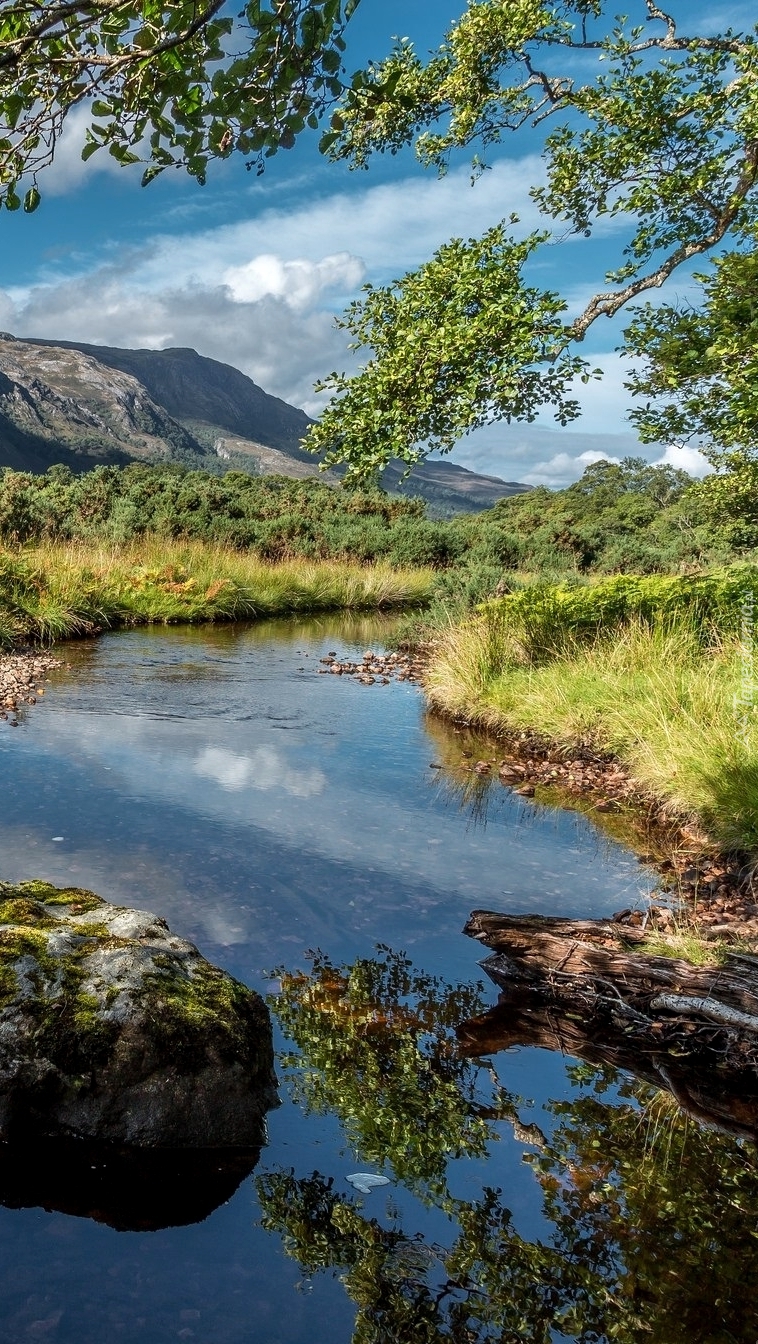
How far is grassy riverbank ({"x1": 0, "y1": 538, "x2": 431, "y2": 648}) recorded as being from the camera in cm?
1454

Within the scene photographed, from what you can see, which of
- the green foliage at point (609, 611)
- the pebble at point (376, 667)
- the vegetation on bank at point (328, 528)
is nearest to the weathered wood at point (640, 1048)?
the green foliage at point (609, 611)

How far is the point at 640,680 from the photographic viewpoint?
9094 millimetres

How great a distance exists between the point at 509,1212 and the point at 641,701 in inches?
255

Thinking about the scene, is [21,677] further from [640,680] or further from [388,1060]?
[388,1060]

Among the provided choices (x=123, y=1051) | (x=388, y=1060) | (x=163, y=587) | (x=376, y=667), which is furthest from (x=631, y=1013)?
(x=163, y=587)

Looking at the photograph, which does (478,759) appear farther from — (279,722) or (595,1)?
(595,1)

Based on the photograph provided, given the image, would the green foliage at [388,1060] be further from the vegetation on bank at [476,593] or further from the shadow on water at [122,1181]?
the vegetation on bank at [476,593]

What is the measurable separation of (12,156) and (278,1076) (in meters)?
4.00

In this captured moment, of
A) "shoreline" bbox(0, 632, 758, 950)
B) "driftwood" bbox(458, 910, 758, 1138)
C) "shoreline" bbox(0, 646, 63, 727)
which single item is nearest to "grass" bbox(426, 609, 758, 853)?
"shoreline" bbox(0, 632, 758, 950)

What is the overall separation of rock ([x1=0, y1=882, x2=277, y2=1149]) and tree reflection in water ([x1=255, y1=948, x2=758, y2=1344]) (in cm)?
28

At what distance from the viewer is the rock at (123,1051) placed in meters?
2.85

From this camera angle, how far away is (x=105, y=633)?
1570cm

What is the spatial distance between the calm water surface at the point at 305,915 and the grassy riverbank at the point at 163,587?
3.27 m

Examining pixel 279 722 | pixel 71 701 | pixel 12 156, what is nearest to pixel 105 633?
pixel 71 701
